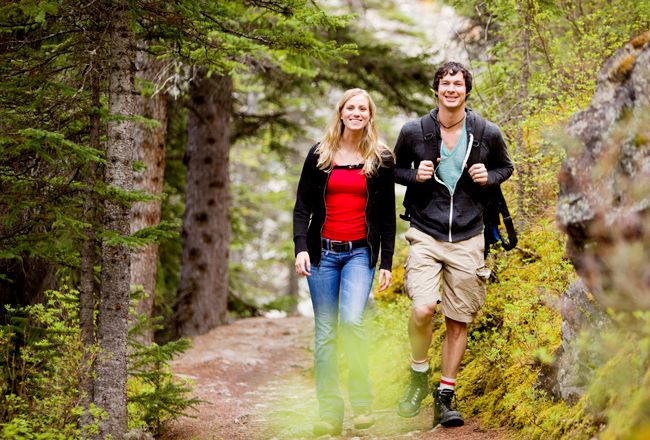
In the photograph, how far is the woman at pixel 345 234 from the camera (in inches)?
207

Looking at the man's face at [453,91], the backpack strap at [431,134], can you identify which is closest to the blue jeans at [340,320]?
the backpack strap at [431,134]

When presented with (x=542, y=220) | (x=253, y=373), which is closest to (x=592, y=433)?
(x=542, y=220)

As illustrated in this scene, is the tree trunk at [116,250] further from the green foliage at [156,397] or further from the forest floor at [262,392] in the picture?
the forest floor at [262,392]

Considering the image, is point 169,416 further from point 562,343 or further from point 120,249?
point 562,343

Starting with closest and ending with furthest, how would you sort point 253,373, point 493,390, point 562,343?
1. point 562,343
2. point 493,390
3. point 253,373

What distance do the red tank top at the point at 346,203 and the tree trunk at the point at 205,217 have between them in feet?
25.5

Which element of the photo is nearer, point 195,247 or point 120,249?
point 120,249

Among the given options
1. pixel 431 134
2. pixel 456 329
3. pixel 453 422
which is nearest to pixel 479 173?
pixel 431 134

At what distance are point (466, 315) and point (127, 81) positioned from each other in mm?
3079

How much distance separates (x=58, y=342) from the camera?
16.8 feet

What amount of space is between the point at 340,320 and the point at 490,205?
4.79 ft

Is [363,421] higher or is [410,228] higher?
[410,228]

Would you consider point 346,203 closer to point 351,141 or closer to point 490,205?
point 351,141

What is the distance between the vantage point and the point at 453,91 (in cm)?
503
